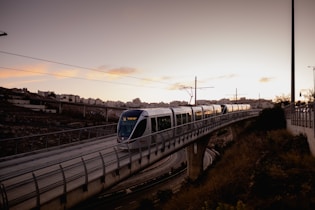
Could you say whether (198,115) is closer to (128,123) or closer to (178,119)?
(178,119)

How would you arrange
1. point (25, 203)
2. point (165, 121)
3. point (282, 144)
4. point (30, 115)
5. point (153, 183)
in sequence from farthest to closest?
point (30, 115) < point (153, 183) < point (165, 121) < point (282, 144) < point (25, 203)

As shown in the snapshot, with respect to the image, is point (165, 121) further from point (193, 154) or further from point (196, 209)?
point (193, 154)

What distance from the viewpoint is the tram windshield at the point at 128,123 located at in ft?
49.8

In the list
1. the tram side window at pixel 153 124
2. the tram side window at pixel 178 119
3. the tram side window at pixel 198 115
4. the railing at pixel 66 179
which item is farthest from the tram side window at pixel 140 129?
the tram side window at pixel 198 115

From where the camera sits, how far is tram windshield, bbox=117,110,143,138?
49.8ft

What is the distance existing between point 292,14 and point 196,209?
82.6 ft

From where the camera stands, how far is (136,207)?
19422 millimetres

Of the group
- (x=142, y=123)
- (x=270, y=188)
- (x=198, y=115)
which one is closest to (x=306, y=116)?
(x=270, y=188)

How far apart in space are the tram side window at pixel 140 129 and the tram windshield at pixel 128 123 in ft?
1.09

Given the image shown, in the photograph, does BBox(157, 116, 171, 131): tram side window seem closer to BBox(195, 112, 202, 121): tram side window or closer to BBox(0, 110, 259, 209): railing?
BBox(0, 110, 259, 209): railing

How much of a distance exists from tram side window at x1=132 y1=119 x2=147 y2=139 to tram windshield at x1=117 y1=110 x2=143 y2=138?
0.33 meters

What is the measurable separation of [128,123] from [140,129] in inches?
37.1

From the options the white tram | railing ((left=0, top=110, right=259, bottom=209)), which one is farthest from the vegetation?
the white tram

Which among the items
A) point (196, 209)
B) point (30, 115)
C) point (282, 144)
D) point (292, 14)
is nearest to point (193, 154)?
point (282, 144)
